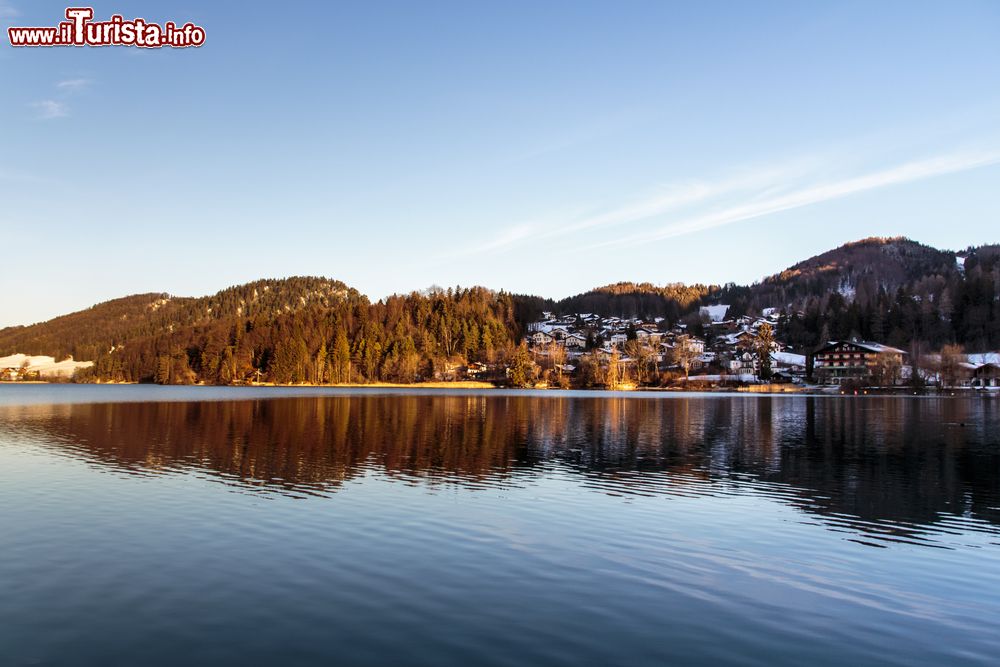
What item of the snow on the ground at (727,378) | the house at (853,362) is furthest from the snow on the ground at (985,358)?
the snow on the ground at (727,378)

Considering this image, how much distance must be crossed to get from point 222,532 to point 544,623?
1154 centimetres

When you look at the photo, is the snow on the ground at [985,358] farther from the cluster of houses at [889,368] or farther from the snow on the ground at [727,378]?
the snow on the ground at [727,378]

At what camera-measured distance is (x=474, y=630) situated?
40.1 feet

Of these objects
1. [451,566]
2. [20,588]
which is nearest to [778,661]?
[451,566]

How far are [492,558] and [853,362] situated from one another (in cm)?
19273

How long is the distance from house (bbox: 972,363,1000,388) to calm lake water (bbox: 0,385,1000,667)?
159566 millimetres

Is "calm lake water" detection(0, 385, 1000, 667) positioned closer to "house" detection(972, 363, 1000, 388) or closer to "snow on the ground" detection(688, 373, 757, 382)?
"snow on the ground" detection(688, 373, 757, 382)

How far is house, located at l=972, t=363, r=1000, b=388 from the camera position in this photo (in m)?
165

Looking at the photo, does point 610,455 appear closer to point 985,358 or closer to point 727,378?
point 727,378

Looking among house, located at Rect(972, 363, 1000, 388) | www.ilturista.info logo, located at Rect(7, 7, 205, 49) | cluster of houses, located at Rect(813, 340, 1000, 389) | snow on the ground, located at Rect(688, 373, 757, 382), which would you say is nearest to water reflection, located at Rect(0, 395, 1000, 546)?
www.ilturista.info logo, located at Rect(7, 7, 205, 49)

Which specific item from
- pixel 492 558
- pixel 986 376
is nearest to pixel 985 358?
pixel 986 376

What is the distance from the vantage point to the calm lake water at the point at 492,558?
460 inches

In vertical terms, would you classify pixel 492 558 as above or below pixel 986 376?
below

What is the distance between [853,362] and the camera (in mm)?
182500
